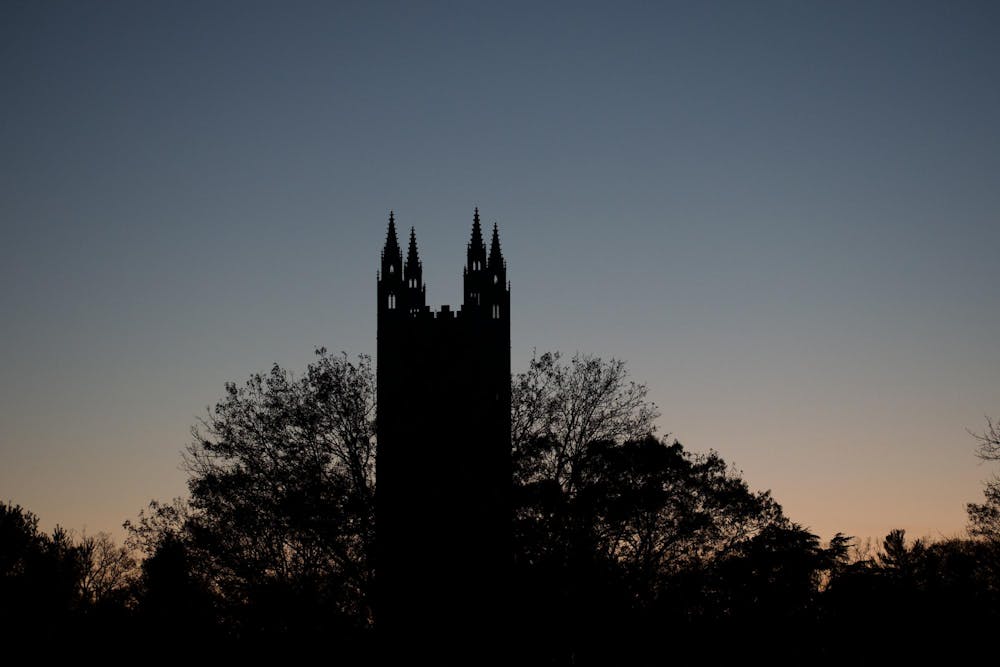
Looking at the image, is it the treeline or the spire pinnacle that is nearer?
the treeline

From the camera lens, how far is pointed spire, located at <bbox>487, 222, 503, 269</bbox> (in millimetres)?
53625

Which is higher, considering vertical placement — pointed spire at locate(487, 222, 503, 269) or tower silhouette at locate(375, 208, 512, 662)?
pointed spire at locate(487, 222, 503, 269)

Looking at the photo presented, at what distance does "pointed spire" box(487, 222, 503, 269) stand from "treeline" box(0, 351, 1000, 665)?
10.5 m

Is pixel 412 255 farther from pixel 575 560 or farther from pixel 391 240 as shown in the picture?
pixel 575 560

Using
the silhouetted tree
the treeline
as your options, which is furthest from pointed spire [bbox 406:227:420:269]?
the silhouetted tree

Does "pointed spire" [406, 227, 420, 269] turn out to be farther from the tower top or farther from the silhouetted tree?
the silhouetted tree

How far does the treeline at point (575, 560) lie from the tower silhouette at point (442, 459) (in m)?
0.75

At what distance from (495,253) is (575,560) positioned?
763 inches

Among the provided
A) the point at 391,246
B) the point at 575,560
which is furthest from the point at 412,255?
the point at 575,560

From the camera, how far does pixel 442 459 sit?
158 feet

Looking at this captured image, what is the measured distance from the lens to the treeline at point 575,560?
38.6m

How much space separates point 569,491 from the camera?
41188 mm

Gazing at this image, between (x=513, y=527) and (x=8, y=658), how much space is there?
90.6 ft

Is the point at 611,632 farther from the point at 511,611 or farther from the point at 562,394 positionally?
the point at 562,394
